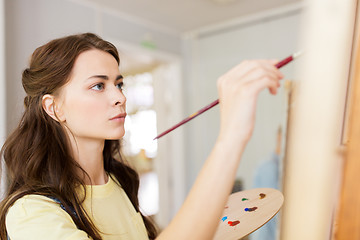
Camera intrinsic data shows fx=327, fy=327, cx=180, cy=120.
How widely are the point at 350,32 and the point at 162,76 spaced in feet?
9.21

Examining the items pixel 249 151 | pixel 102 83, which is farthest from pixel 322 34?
pixel 249 151

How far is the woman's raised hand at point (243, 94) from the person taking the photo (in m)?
0.45

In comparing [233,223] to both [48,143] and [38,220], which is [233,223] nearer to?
[38,220]

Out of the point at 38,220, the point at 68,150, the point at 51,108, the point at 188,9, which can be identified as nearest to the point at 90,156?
the point at 68,150

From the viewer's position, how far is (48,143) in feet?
2.79

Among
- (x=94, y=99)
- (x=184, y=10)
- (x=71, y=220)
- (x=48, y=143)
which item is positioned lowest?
(x=71, y=220)

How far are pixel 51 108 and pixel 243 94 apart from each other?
0.57m

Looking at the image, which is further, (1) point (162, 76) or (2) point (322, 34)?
(1) point (162, 76)

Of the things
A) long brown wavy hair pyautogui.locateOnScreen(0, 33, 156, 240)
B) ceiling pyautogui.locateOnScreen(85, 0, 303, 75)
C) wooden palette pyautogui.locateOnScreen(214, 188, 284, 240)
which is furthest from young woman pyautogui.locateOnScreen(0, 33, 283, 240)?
ceiling pyautogui.locateOnScreen(85, 0, 303, 75)

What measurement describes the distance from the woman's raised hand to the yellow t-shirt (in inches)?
14.0

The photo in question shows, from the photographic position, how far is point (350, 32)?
47cm

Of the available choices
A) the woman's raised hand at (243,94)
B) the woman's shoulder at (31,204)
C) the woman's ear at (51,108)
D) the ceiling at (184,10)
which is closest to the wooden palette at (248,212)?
the woman's raised hand at (243,94)

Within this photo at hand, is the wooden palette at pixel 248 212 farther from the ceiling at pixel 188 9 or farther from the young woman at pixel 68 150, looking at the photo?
the ceiling at pixel 188 9

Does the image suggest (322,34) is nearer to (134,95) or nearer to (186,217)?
(186,217)
